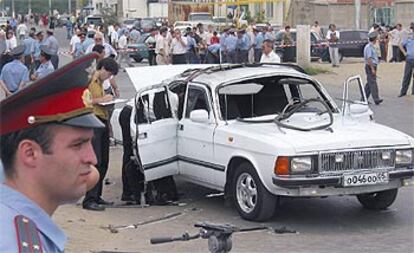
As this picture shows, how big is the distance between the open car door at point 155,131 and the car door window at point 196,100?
222 millimetres

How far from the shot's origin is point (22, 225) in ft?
7.73

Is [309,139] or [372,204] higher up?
[309,139]

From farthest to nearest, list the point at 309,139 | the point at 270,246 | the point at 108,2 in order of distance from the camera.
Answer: the point at 108,2 < the point at 309,139 < the point at 270,246

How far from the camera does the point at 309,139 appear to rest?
9.98 metres

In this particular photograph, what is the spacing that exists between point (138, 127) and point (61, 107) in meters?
8.78

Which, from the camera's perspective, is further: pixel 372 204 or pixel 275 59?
pixel 275 59

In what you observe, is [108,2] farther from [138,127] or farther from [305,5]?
[138,127]

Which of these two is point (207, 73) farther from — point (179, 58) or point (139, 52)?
point (139, 52)

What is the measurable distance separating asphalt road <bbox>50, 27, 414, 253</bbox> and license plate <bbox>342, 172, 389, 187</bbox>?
515mm

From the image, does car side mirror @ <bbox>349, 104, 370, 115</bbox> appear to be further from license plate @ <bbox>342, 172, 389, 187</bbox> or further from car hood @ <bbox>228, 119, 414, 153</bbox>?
license plate @ <bbox>342, 172, 389, 187</bbox>

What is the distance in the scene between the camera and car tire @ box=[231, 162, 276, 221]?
10117mm

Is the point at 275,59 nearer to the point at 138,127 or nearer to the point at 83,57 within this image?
the point at 138,127

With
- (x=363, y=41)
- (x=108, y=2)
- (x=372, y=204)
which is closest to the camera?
(x=372, y=204)

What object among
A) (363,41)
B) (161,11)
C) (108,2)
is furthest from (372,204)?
(108,2)
